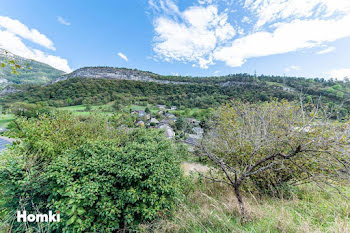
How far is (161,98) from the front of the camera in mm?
59750

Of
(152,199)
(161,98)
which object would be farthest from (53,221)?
(161,98)

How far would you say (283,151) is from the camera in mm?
3576

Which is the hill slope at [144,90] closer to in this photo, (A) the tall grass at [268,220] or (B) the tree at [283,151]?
(B) the tree at [283,151]

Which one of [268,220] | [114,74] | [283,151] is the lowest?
[268,220]

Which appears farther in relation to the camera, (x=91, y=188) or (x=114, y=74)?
(x=114, y=74)

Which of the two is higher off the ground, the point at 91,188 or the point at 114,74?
the point at 114,74

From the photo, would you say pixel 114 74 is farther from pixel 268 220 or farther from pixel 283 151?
pixel 268 220

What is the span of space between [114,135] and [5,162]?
8.39ft

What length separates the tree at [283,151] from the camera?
240cm

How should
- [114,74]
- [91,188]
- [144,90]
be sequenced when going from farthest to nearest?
[114,74] → [144,90] → [91,188]

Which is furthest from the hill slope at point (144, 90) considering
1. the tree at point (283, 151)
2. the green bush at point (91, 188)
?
the green bush at point (91, 188)

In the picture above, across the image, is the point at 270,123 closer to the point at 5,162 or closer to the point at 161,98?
the point at 5,162

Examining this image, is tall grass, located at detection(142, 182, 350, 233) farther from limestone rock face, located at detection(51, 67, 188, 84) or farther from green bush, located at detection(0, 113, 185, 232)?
limestone rock face, located at detection(51, 67, 188, 84)

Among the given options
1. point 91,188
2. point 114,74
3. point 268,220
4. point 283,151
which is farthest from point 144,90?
point 268,220
